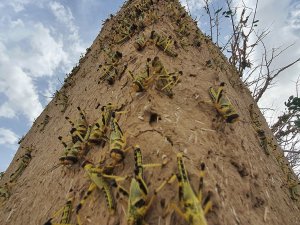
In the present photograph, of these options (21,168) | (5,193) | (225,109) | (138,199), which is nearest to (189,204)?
(138,199)

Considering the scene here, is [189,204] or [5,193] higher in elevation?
[5,193]

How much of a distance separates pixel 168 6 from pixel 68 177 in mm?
5322

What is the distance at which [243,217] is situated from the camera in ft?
7.27

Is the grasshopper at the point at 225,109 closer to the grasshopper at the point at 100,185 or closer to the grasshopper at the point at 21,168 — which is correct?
the grasshopper at the point at 100,185

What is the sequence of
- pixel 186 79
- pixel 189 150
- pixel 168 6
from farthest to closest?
pixel 168 6
pixel 186 79
pixel 189 150

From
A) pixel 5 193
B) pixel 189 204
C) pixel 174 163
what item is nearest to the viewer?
pixel 189 204

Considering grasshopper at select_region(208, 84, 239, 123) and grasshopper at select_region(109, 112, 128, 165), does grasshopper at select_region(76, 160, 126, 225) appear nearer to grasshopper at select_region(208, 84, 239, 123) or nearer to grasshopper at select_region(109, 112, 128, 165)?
grasshopper at select_region(109, 112, 128, 165)

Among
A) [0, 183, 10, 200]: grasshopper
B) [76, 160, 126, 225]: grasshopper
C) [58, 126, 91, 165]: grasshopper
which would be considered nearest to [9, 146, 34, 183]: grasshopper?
[0, 183, 10, 200]: grasshopper

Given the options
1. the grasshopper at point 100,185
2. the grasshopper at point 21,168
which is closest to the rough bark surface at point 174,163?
the grasshopper at point 100,185

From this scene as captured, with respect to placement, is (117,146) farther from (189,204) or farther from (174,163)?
(189,204)

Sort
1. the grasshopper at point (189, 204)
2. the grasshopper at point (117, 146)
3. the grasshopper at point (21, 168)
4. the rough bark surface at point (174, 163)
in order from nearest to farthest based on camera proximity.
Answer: the grasshopper at point (189, 204) < the rough bark surface at point (174, 163) < the grasshopper at point (117, 146) < the grasshopper at point (21, 168)

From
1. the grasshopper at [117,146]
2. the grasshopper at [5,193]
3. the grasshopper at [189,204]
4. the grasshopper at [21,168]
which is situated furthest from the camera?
the grasshopper at [21,168]

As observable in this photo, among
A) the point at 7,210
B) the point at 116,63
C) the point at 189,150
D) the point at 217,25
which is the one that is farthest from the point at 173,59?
the point at 217,25

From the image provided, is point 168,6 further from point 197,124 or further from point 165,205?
point 165,205
